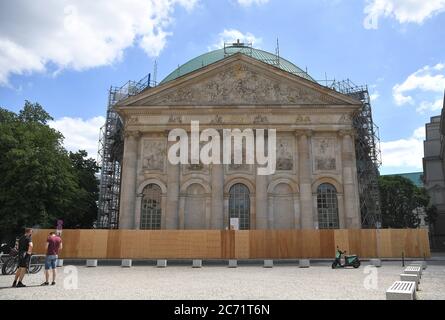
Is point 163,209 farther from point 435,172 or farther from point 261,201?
point 435,172

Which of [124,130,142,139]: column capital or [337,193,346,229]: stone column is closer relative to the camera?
[337,193,346,229]: stone column

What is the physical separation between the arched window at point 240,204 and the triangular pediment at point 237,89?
7822 mm

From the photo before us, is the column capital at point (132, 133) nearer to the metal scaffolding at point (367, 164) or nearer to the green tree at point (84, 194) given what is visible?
the green tree at point (84, 194)

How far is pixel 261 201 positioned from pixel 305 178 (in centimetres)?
435

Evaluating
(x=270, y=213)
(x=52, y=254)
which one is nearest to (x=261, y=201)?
(x=270, y=213)

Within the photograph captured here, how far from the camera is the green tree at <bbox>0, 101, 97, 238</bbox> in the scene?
3431cm

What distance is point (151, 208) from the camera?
118 ft

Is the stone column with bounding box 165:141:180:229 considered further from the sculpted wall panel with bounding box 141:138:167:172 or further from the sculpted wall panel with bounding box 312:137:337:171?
the sculpted wall panel with bounding box 312:137:337:171

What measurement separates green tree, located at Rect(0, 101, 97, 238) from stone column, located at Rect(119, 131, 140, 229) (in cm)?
617

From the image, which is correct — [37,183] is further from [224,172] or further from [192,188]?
[224,172]

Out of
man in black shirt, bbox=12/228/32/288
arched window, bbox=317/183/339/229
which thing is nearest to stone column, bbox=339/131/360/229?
arched window, bbox=317/183/339/229

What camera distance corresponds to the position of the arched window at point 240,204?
116 ft

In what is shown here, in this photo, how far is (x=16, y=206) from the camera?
3444 cm
